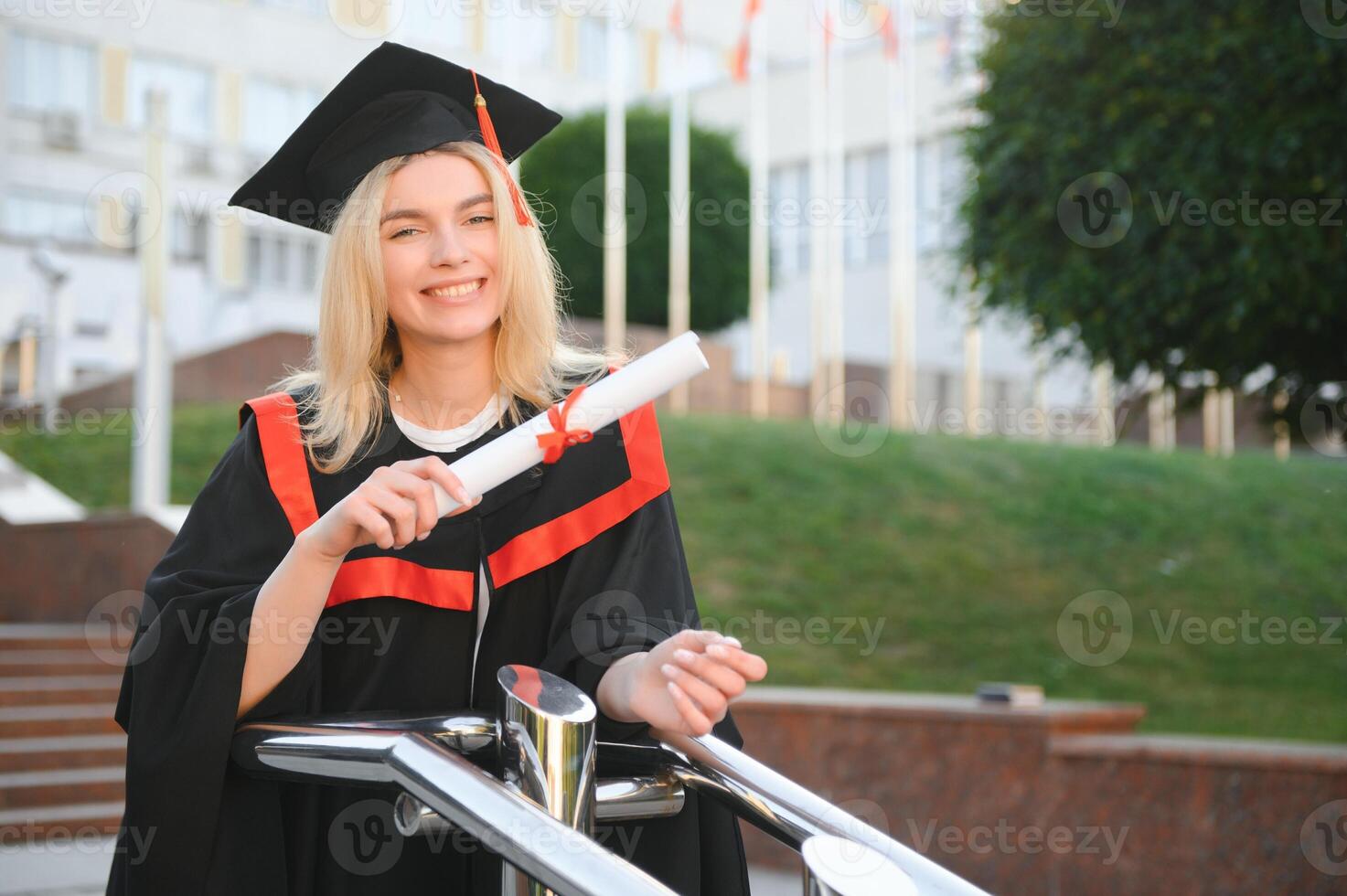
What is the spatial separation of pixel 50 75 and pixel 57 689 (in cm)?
2324

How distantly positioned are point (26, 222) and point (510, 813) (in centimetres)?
2853

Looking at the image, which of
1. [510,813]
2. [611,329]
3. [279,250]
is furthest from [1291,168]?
[279,250]

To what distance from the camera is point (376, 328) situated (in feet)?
7.66

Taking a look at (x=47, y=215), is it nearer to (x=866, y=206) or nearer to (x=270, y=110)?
(x=270, y=110)

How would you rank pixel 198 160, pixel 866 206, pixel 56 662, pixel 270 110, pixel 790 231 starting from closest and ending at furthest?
pixel 56 662 < pixel 866 206 < pixel 198 160 < pixel 790 231 < pixel 270 110

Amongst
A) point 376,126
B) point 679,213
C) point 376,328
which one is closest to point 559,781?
point 376,328

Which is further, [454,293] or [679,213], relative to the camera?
[679,213]

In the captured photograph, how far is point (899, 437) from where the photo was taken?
14.9m

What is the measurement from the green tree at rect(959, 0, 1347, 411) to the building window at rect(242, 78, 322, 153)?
22.7m

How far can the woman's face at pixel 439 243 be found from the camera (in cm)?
219

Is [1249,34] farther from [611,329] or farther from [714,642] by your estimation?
[611,329]

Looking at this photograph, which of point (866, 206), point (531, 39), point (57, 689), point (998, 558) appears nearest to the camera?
point (57, 689)

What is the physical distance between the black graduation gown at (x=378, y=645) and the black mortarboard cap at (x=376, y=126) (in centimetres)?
38

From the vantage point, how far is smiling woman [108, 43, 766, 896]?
1800mm
